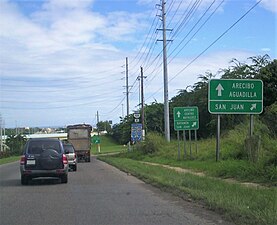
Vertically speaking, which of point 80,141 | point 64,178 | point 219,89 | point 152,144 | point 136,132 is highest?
point 219,89

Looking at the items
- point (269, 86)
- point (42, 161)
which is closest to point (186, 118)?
point (42, 161)

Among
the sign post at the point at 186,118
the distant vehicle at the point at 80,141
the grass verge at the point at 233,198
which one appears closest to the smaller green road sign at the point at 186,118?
the sign post at the point at 186,118

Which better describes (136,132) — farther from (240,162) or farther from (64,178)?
(64,178)

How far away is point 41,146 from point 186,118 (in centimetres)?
1332

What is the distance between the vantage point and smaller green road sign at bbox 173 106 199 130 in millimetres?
29453

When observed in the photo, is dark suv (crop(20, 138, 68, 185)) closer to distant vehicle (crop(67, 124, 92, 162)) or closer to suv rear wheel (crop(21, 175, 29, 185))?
suv rear wheel (crop(21, 175, 29, 185))

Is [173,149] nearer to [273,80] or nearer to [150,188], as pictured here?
[273,80]

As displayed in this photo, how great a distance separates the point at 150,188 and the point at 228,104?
6.10 metres

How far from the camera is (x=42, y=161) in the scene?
17.9m

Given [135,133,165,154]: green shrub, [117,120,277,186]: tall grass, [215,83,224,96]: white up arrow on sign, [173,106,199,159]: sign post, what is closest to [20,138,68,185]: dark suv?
[117,120,277,186]: tall grass

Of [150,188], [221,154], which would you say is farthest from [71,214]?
[221,154]

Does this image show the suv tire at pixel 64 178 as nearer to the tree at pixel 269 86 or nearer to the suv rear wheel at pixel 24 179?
the suv rear wheel at pixel 24 179

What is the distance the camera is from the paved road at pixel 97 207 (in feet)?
32.4

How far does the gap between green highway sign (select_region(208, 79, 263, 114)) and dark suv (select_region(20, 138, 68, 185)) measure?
7.04 meters
